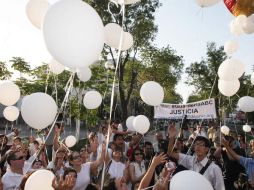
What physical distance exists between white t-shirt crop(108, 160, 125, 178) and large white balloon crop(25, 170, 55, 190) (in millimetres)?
1642

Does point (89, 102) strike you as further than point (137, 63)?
No

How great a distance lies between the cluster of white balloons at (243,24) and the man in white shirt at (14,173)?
3949mm

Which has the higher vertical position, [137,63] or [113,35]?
[137,63]

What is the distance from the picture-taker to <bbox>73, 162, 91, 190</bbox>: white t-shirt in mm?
A: 4094

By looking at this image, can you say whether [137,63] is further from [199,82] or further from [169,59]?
[199,82]

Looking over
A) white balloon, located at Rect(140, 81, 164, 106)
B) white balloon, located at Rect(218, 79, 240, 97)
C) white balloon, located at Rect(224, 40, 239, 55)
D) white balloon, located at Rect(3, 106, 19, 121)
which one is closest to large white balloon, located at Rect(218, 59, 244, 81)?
white balloon, located at Rect(218, 79, 240, 97)

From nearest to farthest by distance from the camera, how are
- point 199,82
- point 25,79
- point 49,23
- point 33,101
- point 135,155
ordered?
point 49,23 < point 33,101 < point 135,155 < point 25,79 < point 199,82

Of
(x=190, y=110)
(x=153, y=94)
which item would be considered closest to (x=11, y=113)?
(x=153, y=94)

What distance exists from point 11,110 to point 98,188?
424 cm

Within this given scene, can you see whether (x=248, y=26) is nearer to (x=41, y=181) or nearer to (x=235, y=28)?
(x=235, y=28)

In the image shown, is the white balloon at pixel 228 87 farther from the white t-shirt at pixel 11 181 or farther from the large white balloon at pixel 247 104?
the white t-shirt at pixel 11 181

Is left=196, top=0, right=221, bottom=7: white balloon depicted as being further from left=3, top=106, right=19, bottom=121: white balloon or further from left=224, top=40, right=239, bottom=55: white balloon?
left=3, top=106, right=19, bottom=121: white balloon

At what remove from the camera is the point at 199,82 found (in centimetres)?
4428

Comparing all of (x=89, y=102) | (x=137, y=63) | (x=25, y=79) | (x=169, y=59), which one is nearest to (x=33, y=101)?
(x=89, y=102)
